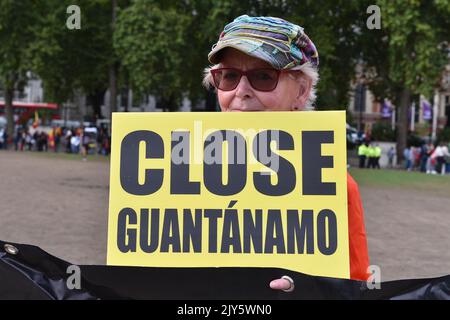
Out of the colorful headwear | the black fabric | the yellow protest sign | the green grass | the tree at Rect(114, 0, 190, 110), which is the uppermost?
the tree at Rect(114, 0, 190, 110)

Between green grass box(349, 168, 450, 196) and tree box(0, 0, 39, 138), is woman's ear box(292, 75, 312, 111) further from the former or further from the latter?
tree box(0, 0, 39, 138)

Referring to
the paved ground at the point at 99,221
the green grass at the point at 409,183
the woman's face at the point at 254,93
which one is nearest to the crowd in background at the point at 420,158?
the green grass at the point at 409,183

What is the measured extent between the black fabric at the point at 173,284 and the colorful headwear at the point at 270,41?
0.67m

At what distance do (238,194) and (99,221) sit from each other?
1057 centimetres

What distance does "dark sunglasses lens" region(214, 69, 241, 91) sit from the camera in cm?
228

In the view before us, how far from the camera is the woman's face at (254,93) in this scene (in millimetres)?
2230

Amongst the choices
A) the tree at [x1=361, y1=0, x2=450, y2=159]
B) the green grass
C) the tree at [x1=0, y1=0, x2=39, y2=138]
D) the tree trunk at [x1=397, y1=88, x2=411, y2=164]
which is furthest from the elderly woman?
the tree at [x1=0, y1=0, x2=39, y2=138]

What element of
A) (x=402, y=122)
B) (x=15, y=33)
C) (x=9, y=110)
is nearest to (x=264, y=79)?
(x=402, y=122)

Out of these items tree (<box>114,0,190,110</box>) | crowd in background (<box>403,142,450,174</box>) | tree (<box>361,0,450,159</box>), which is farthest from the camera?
crowd in background (<box>403,142,450,174</box>)

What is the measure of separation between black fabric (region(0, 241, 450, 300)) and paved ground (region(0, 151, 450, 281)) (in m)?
6.11

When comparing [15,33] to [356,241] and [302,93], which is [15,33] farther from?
[356,241]

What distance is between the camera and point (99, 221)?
40.2 feet

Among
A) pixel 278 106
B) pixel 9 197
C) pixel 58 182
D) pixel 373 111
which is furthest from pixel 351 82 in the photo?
pixel 373 111
